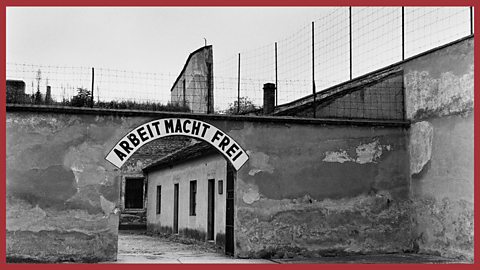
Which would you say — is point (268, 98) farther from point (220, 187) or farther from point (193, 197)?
point (193, 197)

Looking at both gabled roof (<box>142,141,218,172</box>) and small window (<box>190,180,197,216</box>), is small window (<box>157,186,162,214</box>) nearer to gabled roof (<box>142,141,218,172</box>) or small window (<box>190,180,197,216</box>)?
gabled roof (<box>142,141,218,172</box>)

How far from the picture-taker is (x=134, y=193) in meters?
28.8

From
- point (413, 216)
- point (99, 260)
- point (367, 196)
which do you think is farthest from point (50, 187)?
point (413, 216)

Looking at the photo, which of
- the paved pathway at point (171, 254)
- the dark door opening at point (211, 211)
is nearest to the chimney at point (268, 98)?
the dark door opening at point (211, 211)

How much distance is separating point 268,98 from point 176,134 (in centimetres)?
533

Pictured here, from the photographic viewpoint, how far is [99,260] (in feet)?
42.7

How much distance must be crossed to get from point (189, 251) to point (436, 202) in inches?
261

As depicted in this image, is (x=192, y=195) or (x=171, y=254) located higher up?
(x=192, y=195)

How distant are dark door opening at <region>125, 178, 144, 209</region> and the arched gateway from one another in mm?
15405

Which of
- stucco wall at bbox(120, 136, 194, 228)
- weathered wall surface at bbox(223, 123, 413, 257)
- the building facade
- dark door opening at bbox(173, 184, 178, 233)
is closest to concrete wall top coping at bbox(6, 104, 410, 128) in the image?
weathered wall surface at bbox(223, 123, 413, 257)

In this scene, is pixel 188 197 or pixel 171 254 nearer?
pixel 171 254

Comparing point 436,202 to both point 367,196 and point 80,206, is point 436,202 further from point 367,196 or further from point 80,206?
point 80,206

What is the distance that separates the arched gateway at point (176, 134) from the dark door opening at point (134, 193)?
15405 millimetres

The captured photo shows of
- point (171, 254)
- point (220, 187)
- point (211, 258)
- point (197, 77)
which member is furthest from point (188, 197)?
point (211, 258)
